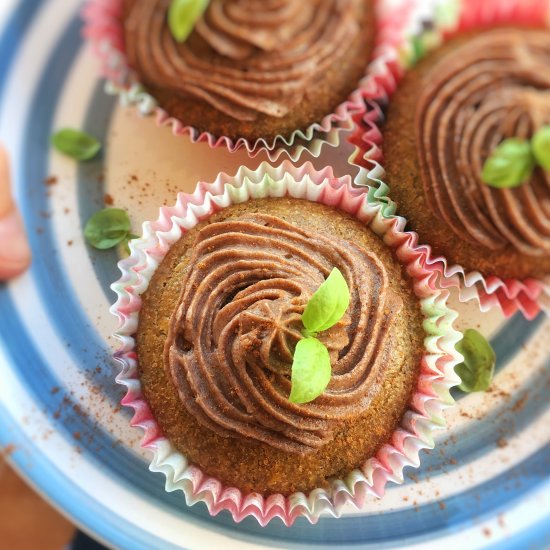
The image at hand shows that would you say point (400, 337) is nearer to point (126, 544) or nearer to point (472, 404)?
point (472, 404)

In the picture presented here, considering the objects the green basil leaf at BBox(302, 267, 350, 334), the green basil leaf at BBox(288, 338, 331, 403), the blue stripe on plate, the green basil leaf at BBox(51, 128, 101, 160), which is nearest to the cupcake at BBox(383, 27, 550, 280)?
the green basil leaf at BBox(302, 267, 350, 334)

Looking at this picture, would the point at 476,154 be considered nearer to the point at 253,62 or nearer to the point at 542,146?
the point at 542,146

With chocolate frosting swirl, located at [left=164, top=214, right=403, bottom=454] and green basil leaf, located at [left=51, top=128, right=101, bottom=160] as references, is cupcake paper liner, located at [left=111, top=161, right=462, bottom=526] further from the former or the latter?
green basil leaf, located at [left=51, top=128, right=101, bottom=160]

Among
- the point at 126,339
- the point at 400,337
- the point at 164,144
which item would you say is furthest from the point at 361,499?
the point at 164,144

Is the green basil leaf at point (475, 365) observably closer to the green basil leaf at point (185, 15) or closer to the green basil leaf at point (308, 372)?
the green basil leaf at point (308, 372)

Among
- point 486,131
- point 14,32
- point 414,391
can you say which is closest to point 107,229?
point 14,32
